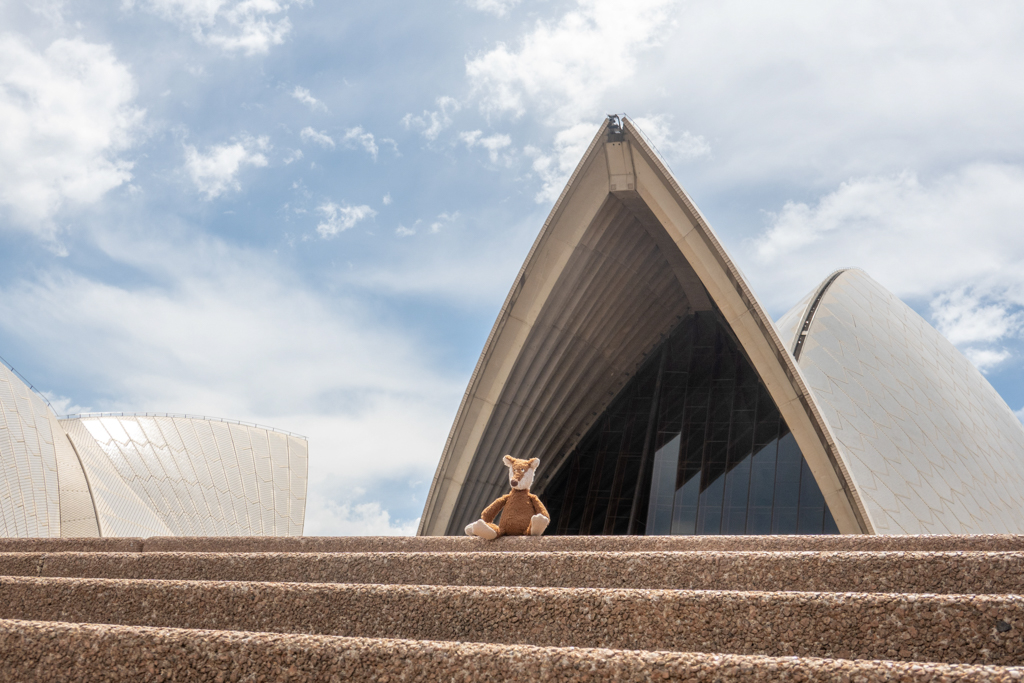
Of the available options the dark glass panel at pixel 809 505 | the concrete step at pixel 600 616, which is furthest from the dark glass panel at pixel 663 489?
the concrete step at pixel 600 616

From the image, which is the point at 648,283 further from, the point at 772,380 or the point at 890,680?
the point at 890,680

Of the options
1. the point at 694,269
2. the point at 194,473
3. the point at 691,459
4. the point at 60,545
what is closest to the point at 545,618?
the point at 60,545

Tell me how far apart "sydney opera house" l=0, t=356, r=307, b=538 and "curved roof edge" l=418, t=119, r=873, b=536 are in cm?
937

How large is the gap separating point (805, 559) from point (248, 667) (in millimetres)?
2932

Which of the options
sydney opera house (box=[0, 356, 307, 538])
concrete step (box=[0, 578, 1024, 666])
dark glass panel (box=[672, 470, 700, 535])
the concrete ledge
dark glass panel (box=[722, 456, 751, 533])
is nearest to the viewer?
concrete step (box=[0, 578, 1024, 666])

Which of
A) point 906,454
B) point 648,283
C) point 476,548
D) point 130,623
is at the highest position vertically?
point 648,283

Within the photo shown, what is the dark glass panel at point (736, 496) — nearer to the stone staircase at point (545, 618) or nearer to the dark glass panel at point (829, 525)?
the dark glass panel at point (829, 525)

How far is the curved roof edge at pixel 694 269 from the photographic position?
13469 millimetres

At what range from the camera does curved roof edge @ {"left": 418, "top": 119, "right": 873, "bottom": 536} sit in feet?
44.2

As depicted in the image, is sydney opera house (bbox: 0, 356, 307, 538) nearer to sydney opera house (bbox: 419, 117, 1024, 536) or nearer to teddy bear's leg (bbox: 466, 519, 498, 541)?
sydney opera house (bbox: 419, 117, 1024, 536)

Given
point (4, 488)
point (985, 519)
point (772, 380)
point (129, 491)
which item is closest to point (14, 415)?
point (4, 488)

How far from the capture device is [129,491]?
22.4 meters

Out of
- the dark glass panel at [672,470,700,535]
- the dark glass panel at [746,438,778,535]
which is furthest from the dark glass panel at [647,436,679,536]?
the dark glass panel at [746,438,778,535]

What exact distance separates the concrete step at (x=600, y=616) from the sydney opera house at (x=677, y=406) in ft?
34.9
